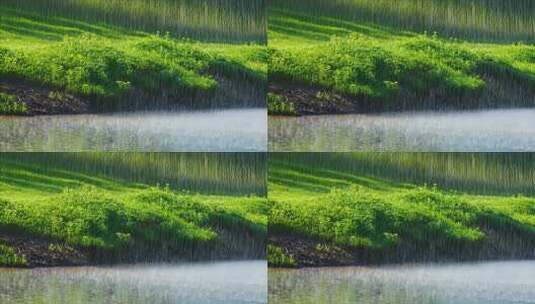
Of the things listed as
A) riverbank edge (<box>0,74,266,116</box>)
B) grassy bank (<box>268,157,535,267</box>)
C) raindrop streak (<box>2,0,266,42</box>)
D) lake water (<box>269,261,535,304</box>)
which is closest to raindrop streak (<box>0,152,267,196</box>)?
grassy bank (<box>268,157,535,267</box>)

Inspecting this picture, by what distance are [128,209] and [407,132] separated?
1555 mm

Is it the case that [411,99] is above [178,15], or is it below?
below

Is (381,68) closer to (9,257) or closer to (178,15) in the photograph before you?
(178,15)

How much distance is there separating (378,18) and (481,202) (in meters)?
1.16

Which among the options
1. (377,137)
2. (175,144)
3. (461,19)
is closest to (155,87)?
(175,144)

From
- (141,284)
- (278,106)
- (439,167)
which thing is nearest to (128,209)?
(141,284)

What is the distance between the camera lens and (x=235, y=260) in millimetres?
5922

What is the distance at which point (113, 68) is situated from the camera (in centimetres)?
598

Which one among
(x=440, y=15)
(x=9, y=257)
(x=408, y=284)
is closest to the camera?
(x=9, y=257)

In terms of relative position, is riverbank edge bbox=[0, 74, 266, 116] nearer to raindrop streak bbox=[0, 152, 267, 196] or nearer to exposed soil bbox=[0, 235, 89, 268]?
raindrop streak bbox=[0, 152, 267, 196]

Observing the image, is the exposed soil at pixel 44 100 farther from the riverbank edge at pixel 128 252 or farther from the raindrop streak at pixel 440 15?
the raindrop streak at pixel 440 15

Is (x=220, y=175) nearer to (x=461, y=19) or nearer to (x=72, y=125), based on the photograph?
(x=72, y=125)

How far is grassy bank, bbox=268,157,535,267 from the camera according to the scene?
5.92 metres

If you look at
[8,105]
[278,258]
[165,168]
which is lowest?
[278,258]
